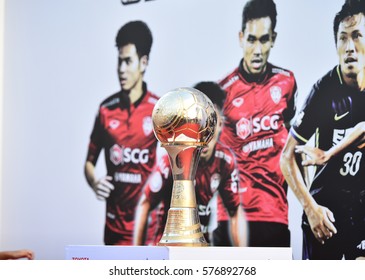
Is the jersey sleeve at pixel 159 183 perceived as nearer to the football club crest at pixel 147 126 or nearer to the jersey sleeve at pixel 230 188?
the football club crest at pixel 147 126

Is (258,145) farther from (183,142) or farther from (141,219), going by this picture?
(183,142)

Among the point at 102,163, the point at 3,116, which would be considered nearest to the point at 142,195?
the point at 102,163

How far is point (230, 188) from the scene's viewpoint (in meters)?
3.48

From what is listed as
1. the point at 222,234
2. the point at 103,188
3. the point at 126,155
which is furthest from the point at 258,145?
the point at 103,188

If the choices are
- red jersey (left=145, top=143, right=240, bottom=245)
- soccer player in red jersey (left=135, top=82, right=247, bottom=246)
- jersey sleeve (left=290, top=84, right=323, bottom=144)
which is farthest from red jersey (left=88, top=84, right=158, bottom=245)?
jersey sleeve (left=290, top=84, right=323, bottom=144)

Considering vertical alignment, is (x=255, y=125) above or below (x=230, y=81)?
Answer: below

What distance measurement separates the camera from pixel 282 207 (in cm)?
335

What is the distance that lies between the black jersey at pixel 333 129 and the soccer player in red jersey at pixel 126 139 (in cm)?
77

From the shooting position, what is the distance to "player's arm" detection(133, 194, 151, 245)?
3.74 m

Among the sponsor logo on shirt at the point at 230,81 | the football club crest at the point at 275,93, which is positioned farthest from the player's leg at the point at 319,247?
the sponsor logo on shirt at the point at 230,81

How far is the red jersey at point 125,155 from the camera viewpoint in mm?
3758

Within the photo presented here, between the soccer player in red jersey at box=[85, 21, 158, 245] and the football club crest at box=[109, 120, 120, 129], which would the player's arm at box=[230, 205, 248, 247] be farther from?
the football club crest at box=[109, 120, 120, 129]

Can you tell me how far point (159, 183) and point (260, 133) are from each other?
56cm

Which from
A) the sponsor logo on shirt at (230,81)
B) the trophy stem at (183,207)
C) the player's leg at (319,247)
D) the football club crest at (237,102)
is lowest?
the player's leg at (319,247)
